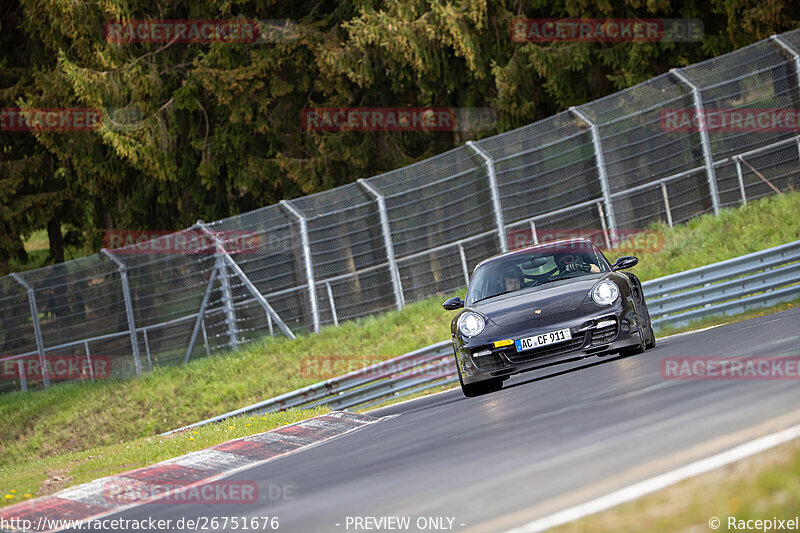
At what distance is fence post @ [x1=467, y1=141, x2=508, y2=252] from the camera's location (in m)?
19.2

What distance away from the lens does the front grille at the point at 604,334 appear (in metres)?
10.3

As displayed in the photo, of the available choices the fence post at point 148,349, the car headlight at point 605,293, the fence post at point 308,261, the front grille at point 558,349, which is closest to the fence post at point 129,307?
the fence post at point 148,349

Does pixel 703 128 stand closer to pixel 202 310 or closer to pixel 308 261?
pixel 308 261

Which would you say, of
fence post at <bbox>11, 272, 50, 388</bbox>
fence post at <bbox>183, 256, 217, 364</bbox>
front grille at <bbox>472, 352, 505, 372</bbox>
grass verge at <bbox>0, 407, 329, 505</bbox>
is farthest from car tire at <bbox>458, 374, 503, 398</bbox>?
fence post at <bbox>11, 272, 50, 388</bbox>

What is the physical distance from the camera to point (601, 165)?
62.0ft

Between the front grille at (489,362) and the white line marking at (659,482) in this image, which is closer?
the white line marking at (659,482)

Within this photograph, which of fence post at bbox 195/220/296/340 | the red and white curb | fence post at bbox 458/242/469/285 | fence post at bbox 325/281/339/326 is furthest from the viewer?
fence post at bbox 195/220/296/340

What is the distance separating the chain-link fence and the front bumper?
8.79 meters

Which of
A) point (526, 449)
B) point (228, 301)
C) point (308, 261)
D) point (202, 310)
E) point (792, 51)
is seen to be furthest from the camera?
point (202, 310)

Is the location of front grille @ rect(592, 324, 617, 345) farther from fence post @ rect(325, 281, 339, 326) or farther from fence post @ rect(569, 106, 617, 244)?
fence post @ rect(325, 281, 339, 326)

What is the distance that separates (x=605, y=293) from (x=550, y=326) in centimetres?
65

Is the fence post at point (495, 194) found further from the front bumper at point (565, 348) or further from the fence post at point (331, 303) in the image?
the front bumper at point (565, 348)

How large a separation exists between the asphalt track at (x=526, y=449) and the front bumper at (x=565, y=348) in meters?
0.27

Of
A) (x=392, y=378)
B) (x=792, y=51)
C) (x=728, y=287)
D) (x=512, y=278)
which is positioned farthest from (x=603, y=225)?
(x=512, y=278)
